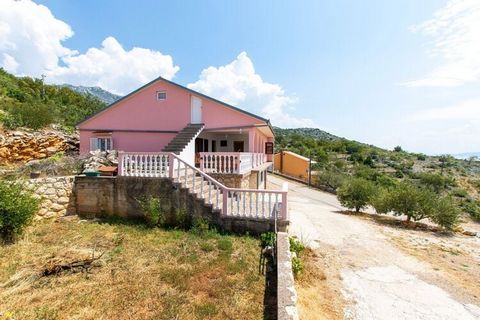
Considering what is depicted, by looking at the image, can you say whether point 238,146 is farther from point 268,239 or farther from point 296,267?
point 296,267

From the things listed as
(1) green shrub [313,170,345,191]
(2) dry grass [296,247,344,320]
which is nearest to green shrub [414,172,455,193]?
(1) green shrub [313,170,345,191]

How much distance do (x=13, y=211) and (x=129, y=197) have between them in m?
3.22

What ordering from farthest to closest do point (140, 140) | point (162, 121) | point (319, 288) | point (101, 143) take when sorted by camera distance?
point (101, 143) → point (140, 140) → point (162, 121) → point (319, 288)

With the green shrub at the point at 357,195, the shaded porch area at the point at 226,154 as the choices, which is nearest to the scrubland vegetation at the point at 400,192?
the green shrub at the point at 357,195

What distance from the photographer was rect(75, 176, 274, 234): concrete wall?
8680mm

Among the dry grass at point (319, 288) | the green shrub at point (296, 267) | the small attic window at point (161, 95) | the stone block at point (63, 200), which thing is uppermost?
the small attic window at point (161, 95)

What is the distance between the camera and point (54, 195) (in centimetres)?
920

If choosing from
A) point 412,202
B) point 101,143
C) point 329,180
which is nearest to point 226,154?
point 101,143

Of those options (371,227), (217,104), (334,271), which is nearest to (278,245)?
(334,271)

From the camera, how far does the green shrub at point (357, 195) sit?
15.7 meters

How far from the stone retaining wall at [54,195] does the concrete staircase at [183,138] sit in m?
4.14

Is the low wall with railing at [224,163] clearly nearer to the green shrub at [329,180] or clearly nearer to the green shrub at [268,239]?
the green shrub at [268,239]

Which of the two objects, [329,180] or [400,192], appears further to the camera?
[329,180]

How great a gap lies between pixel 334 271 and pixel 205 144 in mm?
12522
